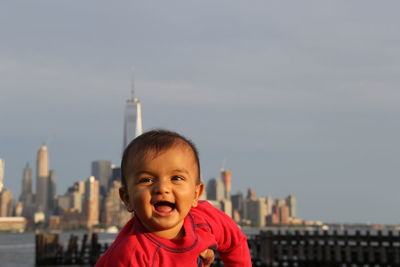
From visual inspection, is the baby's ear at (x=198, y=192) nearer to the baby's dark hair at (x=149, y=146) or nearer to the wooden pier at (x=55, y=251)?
the baby's dark hair at (x=149, y=146)

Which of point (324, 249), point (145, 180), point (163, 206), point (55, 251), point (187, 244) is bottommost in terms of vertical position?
point (55, 251)

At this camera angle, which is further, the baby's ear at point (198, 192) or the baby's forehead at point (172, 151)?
the baby's ear at point (198, 192)

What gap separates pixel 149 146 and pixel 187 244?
1.58ft

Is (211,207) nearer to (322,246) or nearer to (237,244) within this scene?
(237,244)

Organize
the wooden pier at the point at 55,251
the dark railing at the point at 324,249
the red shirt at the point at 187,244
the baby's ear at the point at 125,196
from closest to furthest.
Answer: the red shirt at the point at 187,244 → the baby's ear at the point at 125,196 → the dark railing at the point at 324,249 → the wooden pier at the point at 55,251

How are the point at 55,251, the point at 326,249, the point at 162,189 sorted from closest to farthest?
the point at 162,189
the point at 326,249
the point at 55,251

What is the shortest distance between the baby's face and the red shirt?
2.5 inches

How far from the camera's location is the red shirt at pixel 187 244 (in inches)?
99.2

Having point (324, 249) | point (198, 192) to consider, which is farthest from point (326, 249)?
point (198, 192)

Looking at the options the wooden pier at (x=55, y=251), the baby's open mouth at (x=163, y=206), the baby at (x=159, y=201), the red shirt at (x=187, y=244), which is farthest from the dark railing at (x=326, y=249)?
the baby's open mouth at (x=163, y=206)

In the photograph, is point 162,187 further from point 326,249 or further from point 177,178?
point 326,249

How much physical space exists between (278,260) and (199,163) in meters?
22.9

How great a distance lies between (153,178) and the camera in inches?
102

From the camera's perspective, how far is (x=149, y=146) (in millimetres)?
2605
